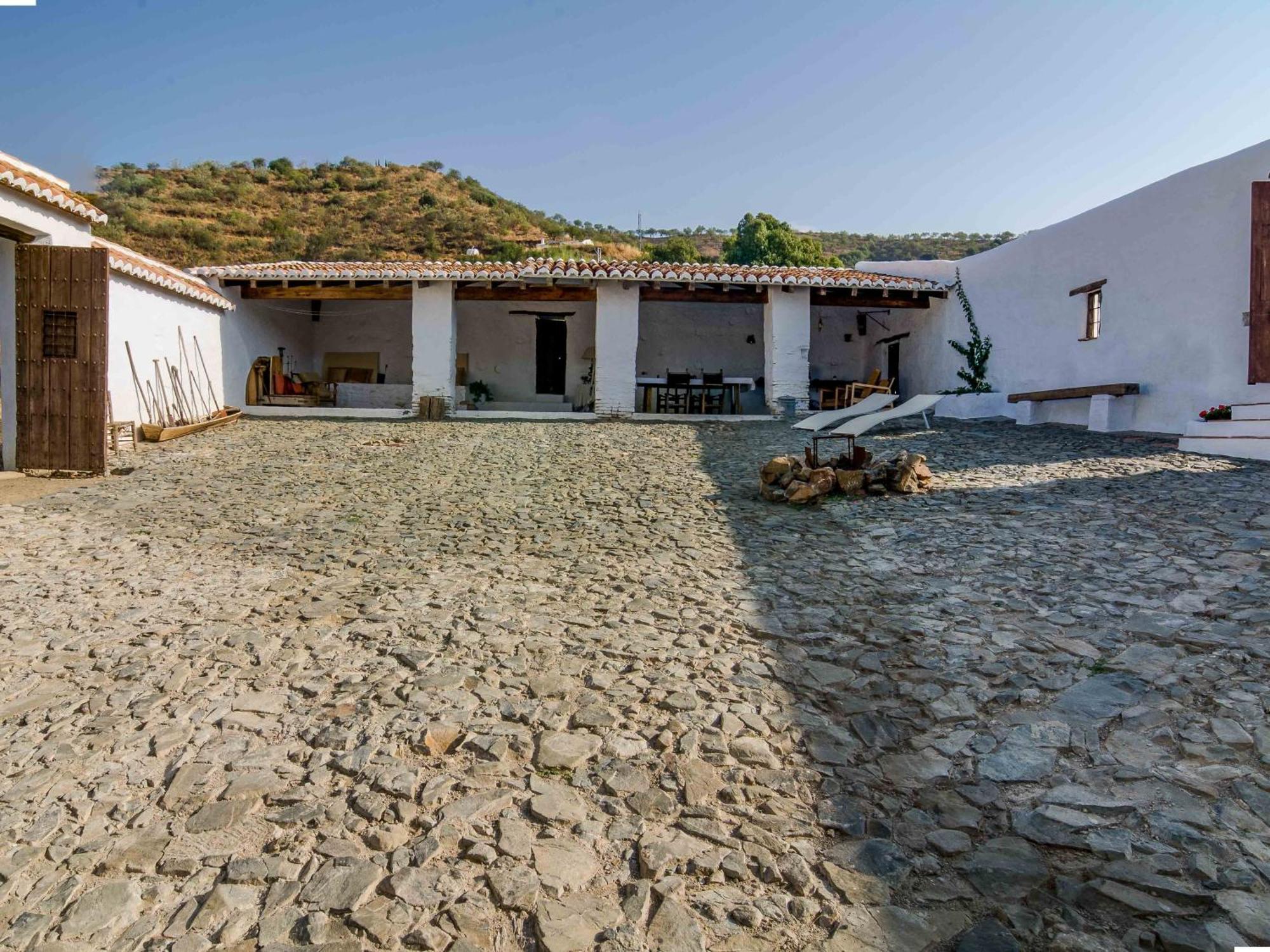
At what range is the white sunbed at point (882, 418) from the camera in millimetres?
9562

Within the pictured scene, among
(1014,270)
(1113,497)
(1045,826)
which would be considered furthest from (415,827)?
(1014,270)

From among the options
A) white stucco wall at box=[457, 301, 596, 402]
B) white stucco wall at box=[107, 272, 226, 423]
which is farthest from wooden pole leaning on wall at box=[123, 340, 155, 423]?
white stucco wall at box=[457, 301, 596, 402]

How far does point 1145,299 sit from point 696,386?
8.09 m

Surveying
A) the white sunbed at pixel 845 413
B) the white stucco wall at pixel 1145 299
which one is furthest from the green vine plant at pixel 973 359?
the white sunbed at pixel 845 413

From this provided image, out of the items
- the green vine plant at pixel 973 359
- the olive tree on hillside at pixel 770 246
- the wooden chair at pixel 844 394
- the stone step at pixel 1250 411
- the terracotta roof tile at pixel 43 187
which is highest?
the olive tree on hillside at pixel 770 246

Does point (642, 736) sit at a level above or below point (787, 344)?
below

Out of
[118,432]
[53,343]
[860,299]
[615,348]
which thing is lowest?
[118,432]

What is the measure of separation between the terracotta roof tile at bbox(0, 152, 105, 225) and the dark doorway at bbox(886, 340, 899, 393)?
15840mm

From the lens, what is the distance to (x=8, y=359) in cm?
883

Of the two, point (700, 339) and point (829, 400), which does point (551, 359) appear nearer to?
point (700, 339)

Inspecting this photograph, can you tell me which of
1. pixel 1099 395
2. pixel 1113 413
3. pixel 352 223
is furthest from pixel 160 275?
pixel 352 223

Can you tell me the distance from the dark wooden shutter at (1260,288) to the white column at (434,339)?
1277 centimetres

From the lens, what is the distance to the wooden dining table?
53.2 ft

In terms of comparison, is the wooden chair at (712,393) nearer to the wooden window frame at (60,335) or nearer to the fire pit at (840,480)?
the fire pit at (840,480)
